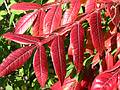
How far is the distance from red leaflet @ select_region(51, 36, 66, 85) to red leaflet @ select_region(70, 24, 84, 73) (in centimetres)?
3

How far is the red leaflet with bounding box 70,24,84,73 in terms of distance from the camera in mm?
875

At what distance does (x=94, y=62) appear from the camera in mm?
1121

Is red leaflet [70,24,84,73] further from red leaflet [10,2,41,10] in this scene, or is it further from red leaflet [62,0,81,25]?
red leaflet [10,2,41,10]

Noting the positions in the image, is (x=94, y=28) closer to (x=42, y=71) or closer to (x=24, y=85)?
(x=42, y=71)

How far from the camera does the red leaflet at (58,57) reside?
2.83ft

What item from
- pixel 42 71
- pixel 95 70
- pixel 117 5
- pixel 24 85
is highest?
pixel 117 5

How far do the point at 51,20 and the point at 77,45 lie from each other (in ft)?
0.55

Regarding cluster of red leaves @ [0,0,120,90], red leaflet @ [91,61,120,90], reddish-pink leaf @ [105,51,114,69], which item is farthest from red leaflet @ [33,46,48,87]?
reddish-pink leaf @ [105,51,114,69]

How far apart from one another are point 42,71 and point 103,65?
269mm

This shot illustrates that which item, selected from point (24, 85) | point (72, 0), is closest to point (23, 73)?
point (24, 85)

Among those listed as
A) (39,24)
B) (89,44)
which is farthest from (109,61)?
(39,24)

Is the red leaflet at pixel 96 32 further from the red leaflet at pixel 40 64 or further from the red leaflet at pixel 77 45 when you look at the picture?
the red leaflet at pixel 40 64

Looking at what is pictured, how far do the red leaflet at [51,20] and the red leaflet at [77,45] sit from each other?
0.12 metres

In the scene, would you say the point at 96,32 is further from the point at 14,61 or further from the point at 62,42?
the point at 14,61
